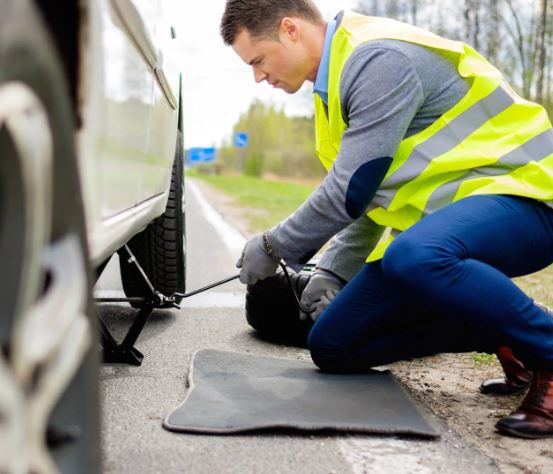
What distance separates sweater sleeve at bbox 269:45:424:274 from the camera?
2457mm

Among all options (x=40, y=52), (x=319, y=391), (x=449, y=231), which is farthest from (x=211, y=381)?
(x=40, y=52)

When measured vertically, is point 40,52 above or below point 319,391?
above

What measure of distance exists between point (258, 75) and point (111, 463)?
1431 mm

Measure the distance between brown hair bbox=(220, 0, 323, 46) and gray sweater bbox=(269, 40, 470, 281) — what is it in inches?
12.8

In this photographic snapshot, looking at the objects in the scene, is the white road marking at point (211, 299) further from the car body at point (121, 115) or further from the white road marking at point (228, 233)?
the white road marking at point (228, 233)

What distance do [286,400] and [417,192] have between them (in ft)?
2.57

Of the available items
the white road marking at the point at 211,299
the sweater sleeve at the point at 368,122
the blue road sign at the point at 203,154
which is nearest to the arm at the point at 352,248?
the sweater sleeve at the point at 368,122

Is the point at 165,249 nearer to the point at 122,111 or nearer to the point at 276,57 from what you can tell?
the point at 276,57

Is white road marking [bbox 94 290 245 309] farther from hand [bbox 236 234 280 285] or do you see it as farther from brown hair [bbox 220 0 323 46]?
brown hair [bbox 220 0 323 46]

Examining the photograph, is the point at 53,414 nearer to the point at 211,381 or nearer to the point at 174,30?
the point at 211,381

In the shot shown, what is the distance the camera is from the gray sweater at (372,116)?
2461mm

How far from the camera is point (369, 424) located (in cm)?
224

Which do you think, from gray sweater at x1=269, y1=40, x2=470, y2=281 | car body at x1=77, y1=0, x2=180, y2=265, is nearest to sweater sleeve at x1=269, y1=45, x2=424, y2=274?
gray sweater at x1=269, y1=40, x2=470, y2=281

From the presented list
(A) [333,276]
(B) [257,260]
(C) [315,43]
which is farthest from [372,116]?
(A) [333,276]
